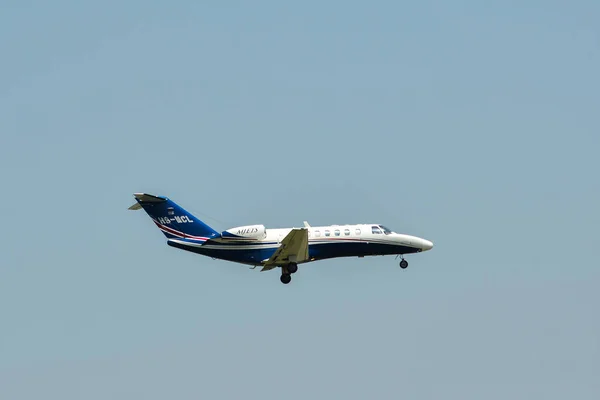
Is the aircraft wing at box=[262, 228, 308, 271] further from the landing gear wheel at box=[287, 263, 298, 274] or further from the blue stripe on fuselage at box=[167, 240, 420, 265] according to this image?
the blue stripe on fuselage at box=[167, 240, 420, 265]

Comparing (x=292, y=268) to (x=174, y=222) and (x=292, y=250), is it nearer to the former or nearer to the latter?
(x=292, y=250)

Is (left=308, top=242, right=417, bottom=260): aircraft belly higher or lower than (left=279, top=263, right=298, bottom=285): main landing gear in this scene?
higher

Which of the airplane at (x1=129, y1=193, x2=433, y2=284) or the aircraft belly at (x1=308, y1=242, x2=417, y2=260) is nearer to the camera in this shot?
the airplane at (x1=129, y1=193, x2=433, y2=284)

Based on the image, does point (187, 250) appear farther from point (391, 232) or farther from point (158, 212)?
point (391, 232)

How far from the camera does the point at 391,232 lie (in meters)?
96.6

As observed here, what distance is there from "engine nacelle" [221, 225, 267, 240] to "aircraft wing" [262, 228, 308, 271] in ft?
5.90

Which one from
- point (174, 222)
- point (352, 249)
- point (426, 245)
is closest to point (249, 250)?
point (174, 222)

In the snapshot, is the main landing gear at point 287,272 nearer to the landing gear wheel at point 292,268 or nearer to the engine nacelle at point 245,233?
the landing gear wheel at point 292,268

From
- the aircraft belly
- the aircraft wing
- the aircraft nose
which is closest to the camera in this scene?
the aircraft wing

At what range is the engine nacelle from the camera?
92438mm

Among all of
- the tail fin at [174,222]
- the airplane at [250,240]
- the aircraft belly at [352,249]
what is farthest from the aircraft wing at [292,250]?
the tail fin at [174,222]

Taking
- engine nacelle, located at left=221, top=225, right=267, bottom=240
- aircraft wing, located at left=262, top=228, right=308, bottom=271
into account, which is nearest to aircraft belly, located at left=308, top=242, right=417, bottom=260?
aircraft wing, located at left=262, top=228, right=308, bottom=271

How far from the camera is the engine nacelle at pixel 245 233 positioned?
303 feet

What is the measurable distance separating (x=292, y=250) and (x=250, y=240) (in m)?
3.05
